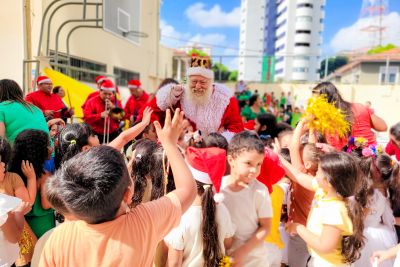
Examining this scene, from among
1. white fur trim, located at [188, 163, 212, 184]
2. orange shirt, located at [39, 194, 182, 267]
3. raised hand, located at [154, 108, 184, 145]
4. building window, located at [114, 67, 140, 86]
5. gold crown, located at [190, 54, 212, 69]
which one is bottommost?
orange shirt, located at [39, 194, 182, 267]

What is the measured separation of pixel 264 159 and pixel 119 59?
10.1 meters

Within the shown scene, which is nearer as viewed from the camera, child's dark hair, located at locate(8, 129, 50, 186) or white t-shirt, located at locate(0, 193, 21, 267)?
white t-shirt, located at locate(0, 193, 21, 267)

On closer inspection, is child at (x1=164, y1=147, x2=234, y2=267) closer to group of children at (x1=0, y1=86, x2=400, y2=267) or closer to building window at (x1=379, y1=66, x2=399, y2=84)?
group of children at (x1=0, y1=86, x2=400, y2=267)

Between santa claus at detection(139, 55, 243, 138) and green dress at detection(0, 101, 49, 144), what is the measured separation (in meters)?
1.04

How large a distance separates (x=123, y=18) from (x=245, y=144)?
977 centimetres

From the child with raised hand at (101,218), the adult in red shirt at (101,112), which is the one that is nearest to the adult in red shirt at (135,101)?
the adult in red shirt at (101,112)

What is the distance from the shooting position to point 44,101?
13.9 ft

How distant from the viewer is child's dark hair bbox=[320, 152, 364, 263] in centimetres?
178

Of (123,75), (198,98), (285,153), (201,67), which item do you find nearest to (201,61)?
(201,67)

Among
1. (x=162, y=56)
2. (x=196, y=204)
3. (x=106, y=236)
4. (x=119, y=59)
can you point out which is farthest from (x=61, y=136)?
(x=162, y=56)

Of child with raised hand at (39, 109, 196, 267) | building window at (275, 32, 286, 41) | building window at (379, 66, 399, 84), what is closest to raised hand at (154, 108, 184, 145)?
child with raised hand at (39, 109, 196, 267)

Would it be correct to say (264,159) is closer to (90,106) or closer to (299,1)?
(90,106)

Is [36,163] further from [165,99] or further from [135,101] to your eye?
[135,101]

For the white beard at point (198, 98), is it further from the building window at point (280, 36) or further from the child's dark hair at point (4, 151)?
the building window at point (280, 36)
